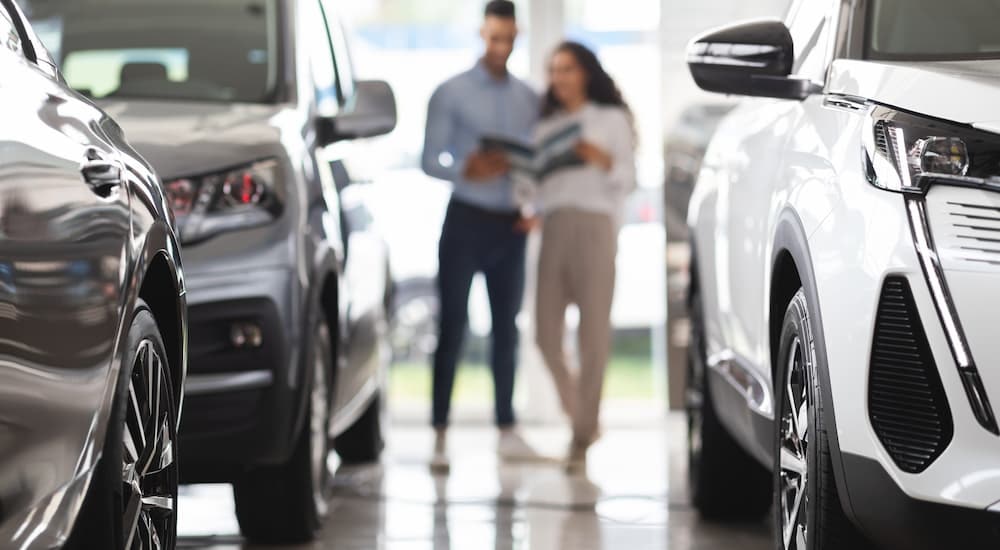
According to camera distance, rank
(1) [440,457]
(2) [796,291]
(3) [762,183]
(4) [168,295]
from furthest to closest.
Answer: (1) [440,457] → (3) [762,183] → (2) [796,291] → (4) [168,295]

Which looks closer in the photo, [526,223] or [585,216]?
[585,216]

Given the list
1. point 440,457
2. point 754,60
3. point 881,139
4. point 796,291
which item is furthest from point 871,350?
point 440,457

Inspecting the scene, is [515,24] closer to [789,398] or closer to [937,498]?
[789,398]

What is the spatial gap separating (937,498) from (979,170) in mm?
579

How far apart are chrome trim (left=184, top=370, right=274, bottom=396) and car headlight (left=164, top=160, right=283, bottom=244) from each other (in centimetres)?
39

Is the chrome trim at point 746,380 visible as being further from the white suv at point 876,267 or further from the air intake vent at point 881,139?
the air intake vent at point 881,139

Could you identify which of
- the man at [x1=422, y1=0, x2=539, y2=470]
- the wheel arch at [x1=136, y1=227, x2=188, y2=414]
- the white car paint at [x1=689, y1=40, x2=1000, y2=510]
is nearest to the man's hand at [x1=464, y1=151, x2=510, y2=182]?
the man at [x1=422, y1=0, x2=539, y2=470]

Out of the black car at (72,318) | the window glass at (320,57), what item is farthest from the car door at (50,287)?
the window glass at (320,57)

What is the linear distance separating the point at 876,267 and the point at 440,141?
5358mm

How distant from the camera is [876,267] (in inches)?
115

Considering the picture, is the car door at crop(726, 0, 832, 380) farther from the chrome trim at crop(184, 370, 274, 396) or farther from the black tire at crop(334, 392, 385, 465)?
the black tire at crop(334, 392, 385, 465)

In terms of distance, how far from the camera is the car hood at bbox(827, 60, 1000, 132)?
2961mm

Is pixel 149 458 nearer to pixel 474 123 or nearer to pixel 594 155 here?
pixel 594 155

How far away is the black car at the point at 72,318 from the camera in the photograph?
2377 mm
